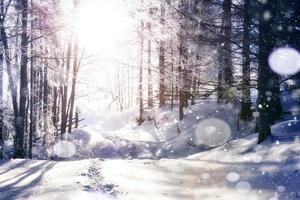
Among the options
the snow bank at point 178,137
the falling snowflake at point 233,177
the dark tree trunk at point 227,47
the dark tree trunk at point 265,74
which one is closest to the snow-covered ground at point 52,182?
the falling snowflake at point 233,177

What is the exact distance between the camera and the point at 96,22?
20.0 metres

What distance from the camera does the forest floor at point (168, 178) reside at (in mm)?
8959

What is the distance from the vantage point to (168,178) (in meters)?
11.8

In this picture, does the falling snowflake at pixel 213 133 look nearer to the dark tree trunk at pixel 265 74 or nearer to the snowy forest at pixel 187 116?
the snowy forest at pixel 187 116

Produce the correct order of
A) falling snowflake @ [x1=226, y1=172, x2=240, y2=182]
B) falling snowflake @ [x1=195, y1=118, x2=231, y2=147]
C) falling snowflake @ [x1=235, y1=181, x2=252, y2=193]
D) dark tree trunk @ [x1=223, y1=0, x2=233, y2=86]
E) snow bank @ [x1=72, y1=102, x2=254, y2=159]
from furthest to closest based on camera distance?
snow bank @ [x1=72, y1=102, x2=254, y2=159] < falling snowflake @ [x1=195, y1=118, x2=231, y2=147] < dark tree trunk @ [x1=223, y1=0, x2=233, y2=86] < falling snowflake @ [x1=226, y1=172, x2=240, y2=182] < falling snowflake @ [x1=235, y1=181, x2=252, y2=193]

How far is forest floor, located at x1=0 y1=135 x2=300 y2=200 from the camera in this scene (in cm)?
896

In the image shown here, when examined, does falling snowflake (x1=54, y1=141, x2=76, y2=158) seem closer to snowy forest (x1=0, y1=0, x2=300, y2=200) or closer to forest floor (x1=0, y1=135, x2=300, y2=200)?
snowy forest (x1=0, y1=0, x2=300, y2=200)

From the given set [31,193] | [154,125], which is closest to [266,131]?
[31,193]

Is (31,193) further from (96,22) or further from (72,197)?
(96,22)

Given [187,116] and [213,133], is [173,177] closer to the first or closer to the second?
[213,133]

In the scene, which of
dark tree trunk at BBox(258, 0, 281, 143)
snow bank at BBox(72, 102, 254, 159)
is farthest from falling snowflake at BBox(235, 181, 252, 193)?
snow bank at BBox(72, 102, 254, 159)

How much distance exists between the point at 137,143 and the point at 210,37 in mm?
12175

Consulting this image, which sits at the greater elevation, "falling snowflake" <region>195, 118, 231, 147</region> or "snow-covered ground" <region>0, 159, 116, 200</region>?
"snow-covered ground" <region>0, 159, 116, 200</region>

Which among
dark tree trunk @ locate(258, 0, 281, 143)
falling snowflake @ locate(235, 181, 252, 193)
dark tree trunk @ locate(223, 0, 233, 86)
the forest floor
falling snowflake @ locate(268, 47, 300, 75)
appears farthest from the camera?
dark tree trunk @ locate(223, 0, 233, 86)
